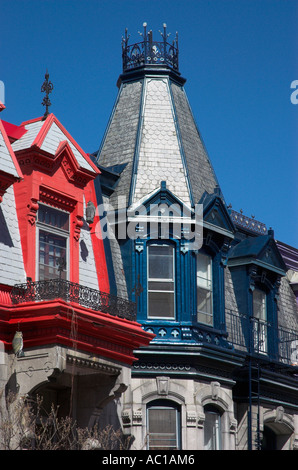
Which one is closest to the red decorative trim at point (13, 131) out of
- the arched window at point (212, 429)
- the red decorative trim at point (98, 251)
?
the red decorative trim at point (98, 251)

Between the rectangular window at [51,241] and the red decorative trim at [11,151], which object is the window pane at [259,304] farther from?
the red decorative trim at [11,151]

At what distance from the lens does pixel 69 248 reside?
2622cm

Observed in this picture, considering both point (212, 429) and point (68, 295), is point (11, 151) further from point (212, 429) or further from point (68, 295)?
point (212, 429)

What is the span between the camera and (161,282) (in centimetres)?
2809

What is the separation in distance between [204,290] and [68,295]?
6221 mm

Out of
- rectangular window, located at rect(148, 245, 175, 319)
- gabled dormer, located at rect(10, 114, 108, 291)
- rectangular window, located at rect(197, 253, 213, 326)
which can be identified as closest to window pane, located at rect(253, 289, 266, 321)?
rectangular window, located at rect(197, 253, 213, 326)

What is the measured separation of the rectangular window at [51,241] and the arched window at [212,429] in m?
5.27

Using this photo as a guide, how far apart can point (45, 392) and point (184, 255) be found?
216 inches

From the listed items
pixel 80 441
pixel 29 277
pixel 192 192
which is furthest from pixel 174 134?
pixel 80 441

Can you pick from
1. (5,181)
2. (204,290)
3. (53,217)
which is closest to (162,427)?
(204,290)

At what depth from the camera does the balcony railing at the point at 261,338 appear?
29875 mm

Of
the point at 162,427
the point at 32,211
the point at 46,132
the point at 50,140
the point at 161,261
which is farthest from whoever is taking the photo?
the point at 161,261

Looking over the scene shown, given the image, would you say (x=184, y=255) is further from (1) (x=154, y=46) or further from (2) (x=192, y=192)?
(1) (x=154, y=46)

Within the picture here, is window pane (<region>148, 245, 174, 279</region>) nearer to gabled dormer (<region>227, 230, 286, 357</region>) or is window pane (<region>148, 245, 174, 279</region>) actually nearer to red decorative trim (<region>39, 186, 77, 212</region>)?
red decorative trim (<region>39, 186, 77, 212</region>)
